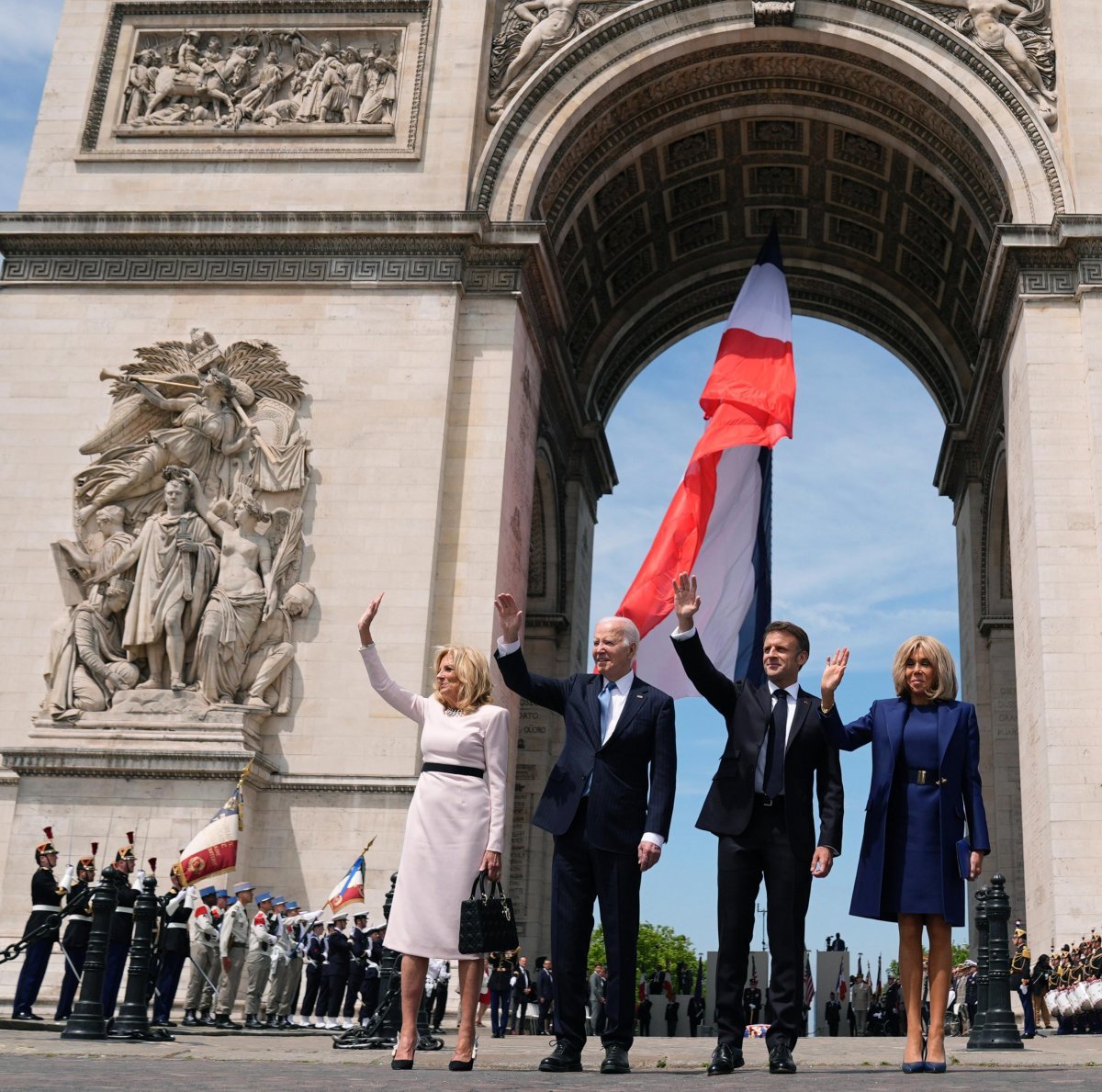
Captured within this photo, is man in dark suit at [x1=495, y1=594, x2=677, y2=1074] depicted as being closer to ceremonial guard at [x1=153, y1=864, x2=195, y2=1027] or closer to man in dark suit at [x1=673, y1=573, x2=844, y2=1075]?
man in dark suit at [x1=673, y1=573, x2=844, y2=1075]

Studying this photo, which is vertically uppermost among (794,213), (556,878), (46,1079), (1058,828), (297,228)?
(794,213)

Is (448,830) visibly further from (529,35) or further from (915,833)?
(529,35)

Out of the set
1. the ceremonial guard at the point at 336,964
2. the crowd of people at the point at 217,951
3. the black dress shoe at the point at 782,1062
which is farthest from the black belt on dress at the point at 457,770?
the ceremonial guard at the point at 336,964

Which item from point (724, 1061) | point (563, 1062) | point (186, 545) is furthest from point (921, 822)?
point (186, 545)

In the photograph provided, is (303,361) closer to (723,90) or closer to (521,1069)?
(723,90)

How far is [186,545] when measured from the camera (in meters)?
18.2

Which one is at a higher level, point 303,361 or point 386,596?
point 303,361

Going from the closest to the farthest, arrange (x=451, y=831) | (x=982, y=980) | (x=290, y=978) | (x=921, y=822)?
1. (x=921, y=822)
2. (x=451, y=831)
3. (x=982, y=980)
4. (x=290, y=978)

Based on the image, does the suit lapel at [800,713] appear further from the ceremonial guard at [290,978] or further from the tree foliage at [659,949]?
the tree foliage at [659,949]

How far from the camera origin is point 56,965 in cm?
1692

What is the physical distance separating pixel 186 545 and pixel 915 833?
13070 millimetres

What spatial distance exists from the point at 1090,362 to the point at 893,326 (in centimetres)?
1047

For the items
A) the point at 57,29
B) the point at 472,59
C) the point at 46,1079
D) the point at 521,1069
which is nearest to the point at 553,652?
the point at 472,59

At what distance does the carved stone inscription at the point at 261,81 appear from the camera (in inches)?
832
